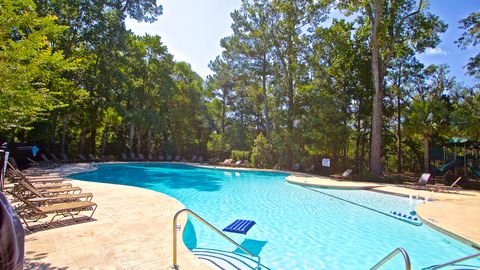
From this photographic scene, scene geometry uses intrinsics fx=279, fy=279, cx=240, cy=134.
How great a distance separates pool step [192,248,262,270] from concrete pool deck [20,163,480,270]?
63 cm

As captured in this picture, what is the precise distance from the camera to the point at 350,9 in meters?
17.9

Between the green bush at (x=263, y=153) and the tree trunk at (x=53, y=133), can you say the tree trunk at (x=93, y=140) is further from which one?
the green bush at (x=263, y=153)

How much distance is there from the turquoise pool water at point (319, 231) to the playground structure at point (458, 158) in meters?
11.4

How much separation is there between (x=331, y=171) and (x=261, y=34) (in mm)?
13133

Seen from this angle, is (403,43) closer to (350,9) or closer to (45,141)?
(350,9)

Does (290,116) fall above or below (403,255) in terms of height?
above

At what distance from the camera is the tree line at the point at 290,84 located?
59.4 feet

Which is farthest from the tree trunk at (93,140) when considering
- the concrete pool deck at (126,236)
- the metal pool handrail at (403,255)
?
the metal pool handrail at (403,255)

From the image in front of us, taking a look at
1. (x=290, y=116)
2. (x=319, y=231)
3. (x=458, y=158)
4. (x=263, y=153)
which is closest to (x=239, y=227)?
(x=319, y=231)

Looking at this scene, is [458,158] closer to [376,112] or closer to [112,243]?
[376,112]

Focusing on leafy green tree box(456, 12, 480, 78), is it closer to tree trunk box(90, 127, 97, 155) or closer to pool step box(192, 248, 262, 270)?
pool step box(192, 248, 262, 270)

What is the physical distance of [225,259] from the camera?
205 inches

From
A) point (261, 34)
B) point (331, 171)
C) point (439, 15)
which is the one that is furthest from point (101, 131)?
point (439, 15)

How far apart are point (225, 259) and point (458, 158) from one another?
22.9 m
